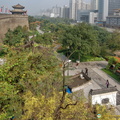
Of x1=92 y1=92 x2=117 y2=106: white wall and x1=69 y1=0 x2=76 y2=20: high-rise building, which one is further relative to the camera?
x1=69 y1=0 x2=76 y2=20: high-rise building

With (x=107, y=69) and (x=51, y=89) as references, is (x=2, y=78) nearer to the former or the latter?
(x=51, y=89)

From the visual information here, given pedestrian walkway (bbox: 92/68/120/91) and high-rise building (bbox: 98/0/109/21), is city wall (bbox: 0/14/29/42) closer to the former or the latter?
pedestrian walkway (bbox: 92/68/120/91)

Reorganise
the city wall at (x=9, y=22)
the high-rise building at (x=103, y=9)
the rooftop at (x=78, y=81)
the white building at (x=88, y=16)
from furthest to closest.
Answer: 1. the white building at (x=88, y=16)
2. the high-rise building at (x=103, y=9)
3. the city wall at (x=9, y=22)
4. the rooftop at (x=78, y=81)

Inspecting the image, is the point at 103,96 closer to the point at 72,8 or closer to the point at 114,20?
the point at 114,20

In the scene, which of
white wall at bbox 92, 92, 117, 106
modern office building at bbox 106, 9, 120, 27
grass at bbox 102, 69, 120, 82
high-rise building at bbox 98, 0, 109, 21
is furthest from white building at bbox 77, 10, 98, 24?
white wall at bbox 92, 92, 117, 106

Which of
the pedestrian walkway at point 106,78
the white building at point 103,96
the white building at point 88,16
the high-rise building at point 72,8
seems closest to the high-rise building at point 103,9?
the white building at point 88,16

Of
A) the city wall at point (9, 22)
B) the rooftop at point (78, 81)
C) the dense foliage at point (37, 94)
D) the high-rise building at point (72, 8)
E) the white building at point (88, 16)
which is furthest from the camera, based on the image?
the high-rise building at point (72, 8)

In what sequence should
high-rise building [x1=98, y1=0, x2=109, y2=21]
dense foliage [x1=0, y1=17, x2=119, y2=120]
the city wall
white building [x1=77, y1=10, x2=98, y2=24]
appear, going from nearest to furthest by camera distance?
dense foliage [x1=0, y1=17, x2=119, y2=120] < the city wall < high-rise building [x1=98, y1=0, x2=109, y2=21] < white building [x1=77, y1=10, x2=98, y2=24]

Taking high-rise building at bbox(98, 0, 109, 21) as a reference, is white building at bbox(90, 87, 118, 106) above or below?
below

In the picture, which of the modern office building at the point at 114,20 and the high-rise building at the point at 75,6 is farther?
the high-rise building at the point at 75,6

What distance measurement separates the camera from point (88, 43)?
13422 millimetres

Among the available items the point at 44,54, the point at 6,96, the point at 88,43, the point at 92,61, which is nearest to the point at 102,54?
the point at 92,61

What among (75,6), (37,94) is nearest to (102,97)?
(37,94)

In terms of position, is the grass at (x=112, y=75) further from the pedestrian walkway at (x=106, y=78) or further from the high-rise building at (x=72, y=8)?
the high-rise building at (x=72, y=8)
